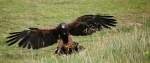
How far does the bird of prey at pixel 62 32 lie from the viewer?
1073cm

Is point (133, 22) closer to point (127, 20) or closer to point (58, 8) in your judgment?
point (127, 20)

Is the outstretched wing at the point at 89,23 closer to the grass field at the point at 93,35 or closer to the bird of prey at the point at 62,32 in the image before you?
the bird of prey at the point at 62,32

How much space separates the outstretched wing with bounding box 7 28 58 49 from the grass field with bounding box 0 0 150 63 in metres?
0.37

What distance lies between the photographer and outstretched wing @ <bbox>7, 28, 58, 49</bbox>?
10.9m

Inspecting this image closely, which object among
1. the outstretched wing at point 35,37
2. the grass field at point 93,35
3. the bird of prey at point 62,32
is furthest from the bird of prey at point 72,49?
the outstretched wing at point 35,37

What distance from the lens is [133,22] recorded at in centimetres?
1783

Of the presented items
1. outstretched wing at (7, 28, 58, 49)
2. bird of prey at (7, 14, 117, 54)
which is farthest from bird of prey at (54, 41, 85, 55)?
outstretched wing at (7, 28, 58, 49)

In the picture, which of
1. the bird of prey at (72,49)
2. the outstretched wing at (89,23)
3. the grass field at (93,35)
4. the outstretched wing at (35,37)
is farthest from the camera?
the outstretched wing at (35,37)

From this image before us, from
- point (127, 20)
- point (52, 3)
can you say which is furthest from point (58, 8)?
point (127, 20)

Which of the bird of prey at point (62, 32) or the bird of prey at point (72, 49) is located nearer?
the bird of prey at point (72, 49)

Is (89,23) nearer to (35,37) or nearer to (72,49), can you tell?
(72,49)

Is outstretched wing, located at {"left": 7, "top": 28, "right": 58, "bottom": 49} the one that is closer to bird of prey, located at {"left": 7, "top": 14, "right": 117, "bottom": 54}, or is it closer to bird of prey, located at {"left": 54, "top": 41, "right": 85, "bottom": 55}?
bird of prey, located at {"left": 7, "top": 14, "right": 117, "bottom": 54}

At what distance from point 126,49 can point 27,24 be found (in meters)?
8.34

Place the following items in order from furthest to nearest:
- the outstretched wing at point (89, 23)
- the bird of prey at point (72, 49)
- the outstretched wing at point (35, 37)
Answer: the outstretched wing at point (35, 37) < the outstretched wing at point (89, 23) < the bird of prey at point (72, 49)
